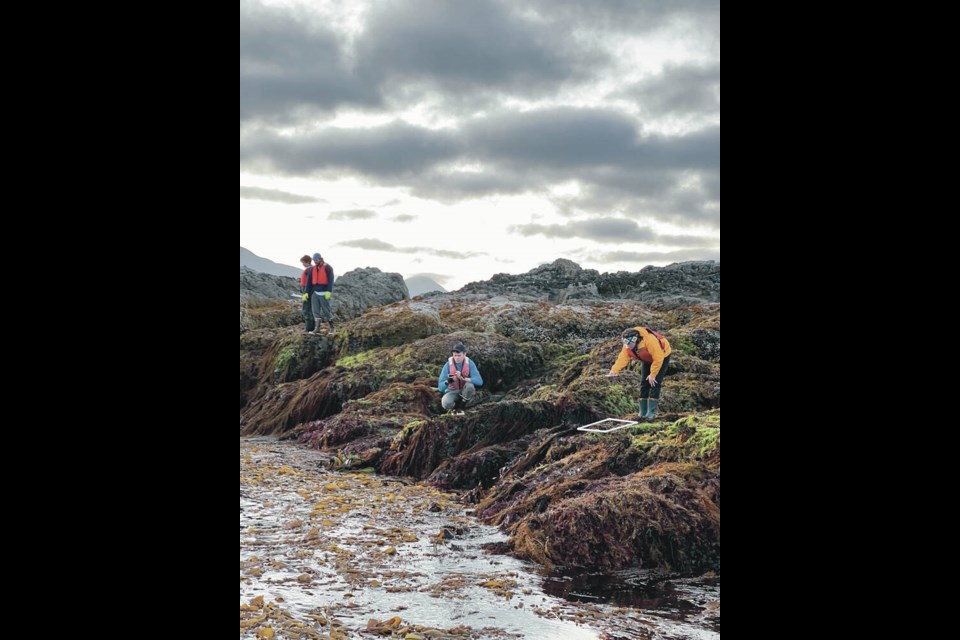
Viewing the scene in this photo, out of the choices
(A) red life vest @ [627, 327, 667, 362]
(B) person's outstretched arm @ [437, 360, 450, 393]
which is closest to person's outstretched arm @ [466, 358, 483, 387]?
(B) person's outstretched arm @ [437, 360, 450, 393]

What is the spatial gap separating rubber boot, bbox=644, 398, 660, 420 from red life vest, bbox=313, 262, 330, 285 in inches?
206

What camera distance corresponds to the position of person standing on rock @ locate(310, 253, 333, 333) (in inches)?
428

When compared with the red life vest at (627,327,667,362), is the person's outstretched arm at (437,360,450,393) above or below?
below

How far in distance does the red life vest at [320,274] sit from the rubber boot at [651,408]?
5.23 m

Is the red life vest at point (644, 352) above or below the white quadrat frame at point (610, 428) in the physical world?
above

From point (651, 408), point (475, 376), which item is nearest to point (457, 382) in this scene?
point (475, 376)

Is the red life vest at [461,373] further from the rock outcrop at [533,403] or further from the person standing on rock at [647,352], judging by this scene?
the person standing on rock at [647,352]

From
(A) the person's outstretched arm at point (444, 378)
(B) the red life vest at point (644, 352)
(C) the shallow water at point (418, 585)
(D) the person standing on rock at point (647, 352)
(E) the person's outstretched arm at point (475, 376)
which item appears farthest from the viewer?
(A) the person's outstretched arm at point (444, 378)

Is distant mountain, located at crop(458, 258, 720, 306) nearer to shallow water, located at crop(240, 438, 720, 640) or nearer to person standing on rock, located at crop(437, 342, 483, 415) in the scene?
person standing on rock, located at crop(437, 342, 483, 415)

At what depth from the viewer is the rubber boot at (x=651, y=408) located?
8258 mm

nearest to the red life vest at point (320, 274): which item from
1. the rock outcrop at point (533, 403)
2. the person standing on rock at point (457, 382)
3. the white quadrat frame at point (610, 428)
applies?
the rock outcrop at point (533, 403)
